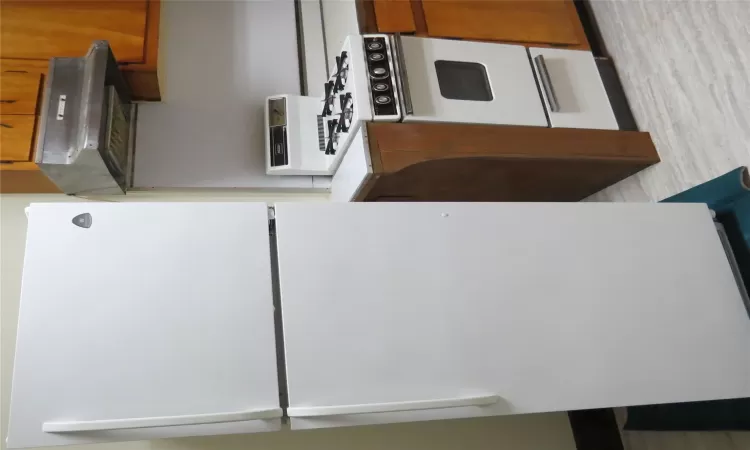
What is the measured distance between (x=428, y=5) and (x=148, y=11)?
809mm

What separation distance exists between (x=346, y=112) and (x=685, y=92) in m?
0.87

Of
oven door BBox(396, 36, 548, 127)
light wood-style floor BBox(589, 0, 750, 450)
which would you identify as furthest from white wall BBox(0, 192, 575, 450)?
oven door BBox(396, 36, 548, 127)

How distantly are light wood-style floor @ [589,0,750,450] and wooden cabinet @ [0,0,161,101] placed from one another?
137 centimetres

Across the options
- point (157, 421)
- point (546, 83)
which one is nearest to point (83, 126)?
point (157, 421)

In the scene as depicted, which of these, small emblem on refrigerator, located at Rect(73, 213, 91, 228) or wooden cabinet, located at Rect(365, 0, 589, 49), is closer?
small emblem on refrigerator, located at Rect(73, 213, 91, 228)

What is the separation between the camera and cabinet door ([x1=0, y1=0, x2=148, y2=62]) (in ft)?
4.98

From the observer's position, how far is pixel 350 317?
0.98 m

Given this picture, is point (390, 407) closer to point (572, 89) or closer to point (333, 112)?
point (333, 112)

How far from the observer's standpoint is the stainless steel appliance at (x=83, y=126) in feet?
4.44

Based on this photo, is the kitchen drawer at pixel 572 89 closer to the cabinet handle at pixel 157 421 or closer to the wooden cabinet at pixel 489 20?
the wooden cabinet at pixel 489 20

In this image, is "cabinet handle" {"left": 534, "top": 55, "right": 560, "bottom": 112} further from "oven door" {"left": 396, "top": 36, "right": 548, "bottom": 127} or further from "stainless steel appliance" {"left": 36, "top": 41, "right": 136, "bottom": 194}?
"stainless steel appliance" {"left": 36, "top": 41, "right": 136, "bottom": 194}

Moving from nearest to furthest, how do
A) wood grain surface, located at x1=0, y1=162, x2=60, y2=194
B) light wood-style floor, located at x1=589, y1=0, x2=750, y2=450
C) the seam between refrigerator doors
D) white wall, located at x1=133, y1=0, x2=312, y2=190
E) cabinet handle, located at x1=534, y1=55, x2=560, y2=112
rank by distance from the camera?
the seam between refrigerator doors
light wood-style floor, located at x1=589, y1=0, x2=750, y2=450
wood grain surface, located at x1=0, y1=162, x2=60, y2=194
cabinet handle, located at x1=534, y1=55, x2=560, y2=112
white wall, located at x1=133, y1=0, x2=312, y2=190

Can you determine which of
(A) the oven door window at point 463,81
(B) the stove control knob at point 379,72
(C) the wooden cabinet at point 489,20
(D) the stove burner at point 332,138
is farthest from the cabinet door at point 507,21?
(D) the stove burner at point 332,138

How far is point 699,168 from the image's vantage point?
1365mm
